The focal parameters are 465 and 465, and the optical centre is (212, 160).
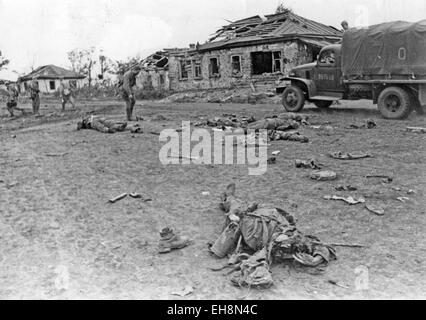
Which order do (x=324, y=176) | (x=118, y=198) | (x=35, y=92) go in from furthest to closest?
1. (x=35, y=92)
2. (x=324, y=176)
3. (x=118, y=198)

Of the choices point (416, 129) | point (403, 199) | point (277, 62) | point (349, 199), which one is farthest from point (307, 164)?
point (277, 62)

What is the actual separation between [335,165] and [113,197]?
3815 millimetres

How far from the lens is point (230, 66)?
28250mm

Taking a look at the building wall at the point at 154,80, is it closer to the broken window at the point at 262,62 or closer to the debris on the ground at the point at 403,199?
the broken window at the point at 262,62

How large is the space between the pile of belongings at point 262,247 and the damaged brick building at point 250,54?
22.0 metres

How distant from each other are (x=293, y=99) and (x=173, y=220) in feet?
35.3

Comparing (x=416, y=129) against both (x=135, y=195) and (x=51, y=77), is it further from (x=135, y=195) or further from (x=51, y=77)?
(x=51, y=77)

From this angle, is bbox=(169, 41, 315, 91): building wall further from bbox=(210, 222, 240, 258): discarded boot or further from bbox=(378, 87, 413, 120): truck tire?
bbox=(210, 222, 240, 258): discarded boot

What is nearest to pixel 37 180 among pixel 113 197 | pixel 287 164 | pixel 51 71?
pixel 113 197

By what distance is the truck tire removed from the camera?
12750 mm

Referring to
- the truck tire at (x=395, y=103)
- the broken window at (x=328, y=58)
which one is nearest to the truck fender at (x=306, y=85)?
the broken window at (x=328, y=58)

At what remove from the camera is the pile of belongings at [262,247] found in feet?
13.0

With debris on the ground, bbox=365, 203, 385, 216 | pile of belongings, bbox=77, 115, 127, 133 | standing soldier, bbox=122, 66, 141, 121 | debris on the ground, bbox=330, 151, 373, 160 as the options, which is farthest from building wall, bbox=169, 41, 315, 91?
debris on the ground, bbox=365, 203, 385, 216

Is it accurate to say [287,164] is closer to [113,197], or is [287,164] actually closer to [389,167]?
[389,167]
